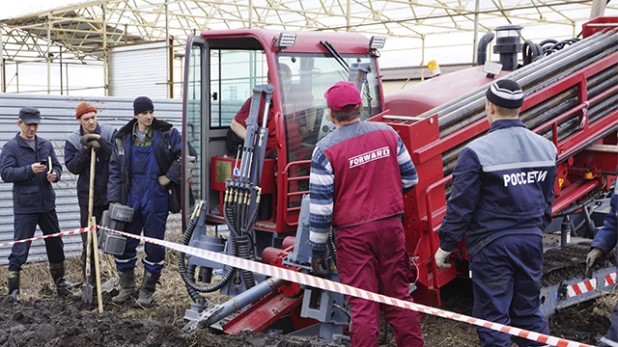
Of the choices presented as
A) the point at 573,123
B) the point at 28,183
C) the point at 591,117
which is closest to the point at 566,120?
the point at 573,123

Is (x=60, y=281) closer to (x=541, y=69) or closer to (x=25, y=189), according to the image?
(x=25, y=189)

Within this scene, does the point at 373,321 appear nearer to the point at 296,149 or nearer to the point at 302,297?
the point at 302,297

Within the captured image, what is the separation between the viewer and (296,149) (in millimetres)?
5570

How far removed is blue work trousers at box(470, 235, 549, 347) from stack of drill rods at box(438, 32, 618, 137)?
4.19 feet

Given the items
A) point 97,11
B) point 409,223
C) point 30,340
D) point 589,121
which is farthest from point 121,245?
point 97,11

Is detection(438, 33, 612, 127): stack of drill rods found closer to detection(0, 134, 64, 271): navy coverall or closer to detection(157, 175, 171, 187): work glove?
detection(157, 175, 171, 187): work glove

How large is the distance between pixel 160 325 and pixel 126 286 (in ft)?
6.25

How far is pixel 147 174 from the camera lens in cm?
649

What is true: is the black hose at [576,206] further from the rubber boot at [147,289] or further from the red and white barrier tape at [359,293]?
the rubber boot at [147,289]

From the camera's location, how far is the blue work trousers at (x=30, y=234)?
6969mm

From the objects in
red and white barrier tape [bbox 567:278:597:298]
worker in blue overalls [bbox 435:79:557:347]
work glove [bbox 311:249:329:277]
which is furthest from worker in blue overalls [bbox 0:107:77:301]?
red and white barrier tape [bbox 567:278:597:298]

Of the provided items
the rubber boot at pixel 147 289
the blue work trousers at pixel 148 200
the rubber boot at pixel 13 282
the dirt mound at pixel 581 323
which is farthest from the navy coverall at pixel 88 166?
the dirt mound at pixel 581 323

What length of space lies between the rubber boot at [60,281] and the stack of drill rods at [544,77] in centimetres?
428

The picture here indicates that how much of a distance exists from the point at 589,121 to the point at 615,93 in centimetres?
42
